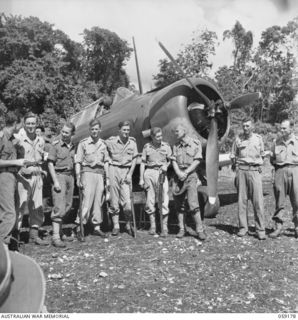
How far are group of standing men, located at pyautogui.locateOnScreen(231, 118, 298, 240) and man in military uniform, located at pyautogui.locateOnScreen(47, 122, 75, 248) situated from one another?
2.78 meters

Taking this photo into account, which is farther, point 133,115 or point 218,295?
point 133,115

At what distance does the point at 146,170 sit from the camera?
6.46 metres

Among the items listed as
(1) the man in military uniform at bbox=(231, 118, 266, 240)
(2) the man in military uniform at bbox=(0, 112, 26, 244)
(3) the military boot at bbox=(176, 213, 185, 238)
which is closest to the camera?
(2) the man in military uniform at bbox=(0, 112, 26, 244)

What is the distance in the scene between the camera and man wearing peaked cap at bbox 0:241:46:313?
1.31 meters

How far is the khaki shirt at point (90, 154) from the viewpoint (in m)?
6.14

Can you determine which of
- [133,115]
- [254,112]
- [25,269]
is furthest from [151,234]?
[254,112]

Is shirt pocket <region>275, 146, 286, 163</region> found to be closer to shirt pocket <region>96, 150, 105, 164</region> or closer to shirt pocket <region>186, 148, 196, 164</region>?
shirt pocket <region>186, 148, 196, 164</region>

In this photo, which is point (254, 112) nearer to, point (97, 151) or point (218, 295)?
point (97, 151)

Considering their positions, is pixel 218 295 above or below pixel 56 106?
below

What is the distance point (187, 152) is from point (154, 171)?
0.64 m

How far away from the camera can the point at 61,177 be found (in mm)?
5965

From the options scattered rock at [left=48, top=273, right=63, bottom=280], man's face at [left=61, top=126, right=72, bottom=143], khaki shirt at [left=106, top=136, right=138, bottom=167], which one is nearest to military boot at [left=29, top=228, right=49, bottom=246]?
scattered rock at [left=48, top=273, right=63, bottom=280]

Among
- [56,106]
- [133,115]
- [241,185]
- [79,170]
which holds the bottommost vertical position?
[241,185]

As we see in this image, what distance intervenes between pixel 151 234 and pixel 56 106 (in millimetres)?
17127
